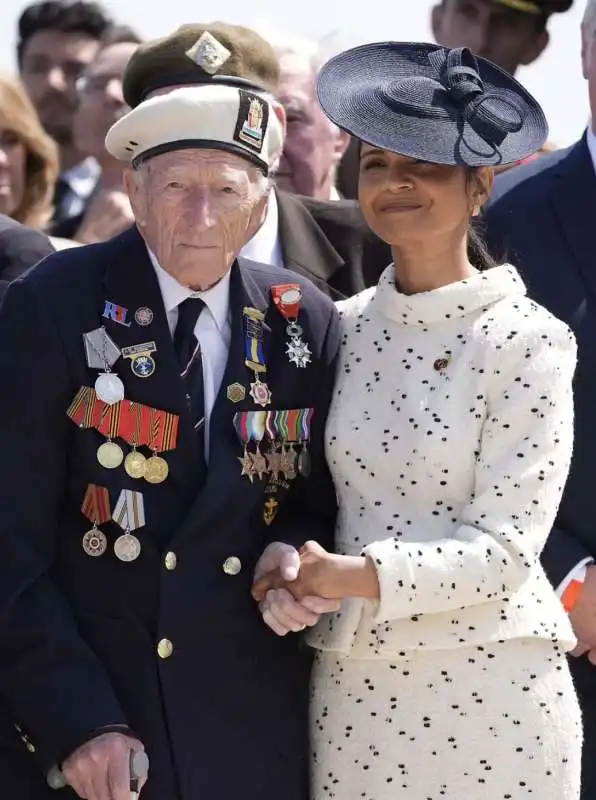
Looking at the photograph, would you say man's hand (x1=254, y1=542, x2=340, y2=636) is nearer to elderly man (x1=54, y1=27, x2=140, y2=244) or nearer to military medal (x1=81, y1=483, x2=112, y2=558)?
military medal (x1=81, y1=483, x2=112, y2=558)

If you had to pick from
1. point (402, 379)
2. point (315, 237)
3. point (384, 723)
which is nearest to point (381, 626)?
point (384, 723)

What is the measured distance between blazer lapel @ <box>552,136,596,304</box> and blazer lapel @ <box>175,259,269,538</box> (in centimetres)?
114

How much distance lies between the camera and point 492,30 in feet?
19.1

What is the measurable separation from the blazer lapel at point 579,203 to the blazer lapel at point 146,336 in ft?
4.33

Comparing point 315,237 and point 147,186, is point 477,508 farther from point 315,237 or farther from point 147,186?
point 315,237

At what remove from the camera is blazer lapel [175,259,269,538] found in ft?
10.9

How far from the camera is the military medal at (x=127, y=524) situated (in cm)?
329

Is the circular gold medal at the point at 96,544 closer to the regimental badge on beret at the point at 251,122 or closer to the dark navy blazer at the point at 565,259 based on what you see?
the regimental badge on beret at the point at 251,122

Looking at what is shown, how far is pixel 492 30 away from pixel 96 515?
3.13 meters

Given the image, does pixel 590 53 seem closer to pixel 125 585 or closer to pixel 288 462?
pixel 288 462

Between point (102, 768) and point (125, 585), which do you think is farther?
point (125, 585)

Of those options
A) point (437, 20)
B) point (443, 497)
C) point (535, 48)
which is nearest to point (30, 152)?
point (437, 20)

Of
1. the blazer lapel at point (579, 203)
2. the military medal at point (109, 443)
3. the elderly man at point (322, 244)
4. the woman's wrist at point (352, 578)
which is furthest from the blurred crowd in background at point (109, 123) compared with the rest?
the woman's wrist at point (352, 578)

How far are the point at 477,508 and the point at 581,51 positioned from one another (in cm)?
165
